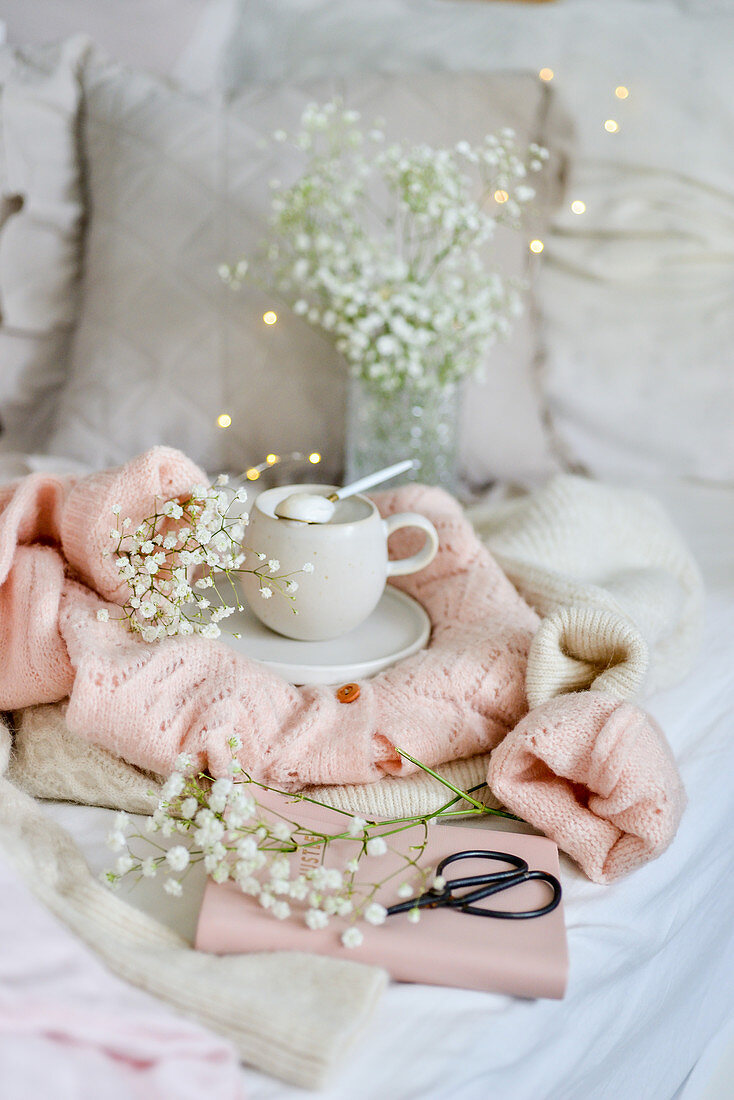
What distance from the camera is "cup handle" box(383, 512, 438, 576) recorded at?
29.2 inches

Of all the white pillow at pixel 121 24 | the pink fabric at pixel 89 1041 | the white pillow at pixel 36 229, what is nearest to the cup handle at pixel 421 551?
the pink fabric at pixel 89 1041

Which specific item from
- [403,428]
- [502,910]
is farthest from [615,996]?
[403,428]

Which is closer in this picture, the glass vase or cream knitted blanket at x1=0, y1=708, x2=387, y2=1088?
cream knitted blanket at x1=0, y1=708, x2=387, y2=1088

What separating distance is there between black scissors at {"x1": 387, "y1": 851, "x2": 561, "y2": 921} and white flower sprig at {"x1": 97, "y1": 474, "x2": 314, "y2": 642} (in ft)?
0.72

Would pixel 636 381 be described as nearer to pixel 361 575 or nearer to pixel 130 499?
pixel 361 575

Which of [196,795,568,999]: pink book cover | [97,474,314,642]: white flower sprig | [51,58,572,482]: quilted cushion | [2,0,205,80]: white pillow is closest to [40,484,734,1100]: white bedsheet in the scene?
[196,795,568,999]: pink book cover

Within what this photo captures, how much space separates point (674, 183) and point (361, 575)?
2.68ft

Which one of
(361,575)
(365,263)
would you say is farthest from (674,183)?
(361,575)

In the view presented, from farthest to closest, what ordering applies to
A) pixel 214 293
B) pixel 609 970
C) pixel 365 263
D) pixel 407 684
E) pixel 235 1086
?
1. pixel 214 293
2. pixel 365 263
3. pixel 407 684
4. pixel 609 970
5. pixel 235 1086

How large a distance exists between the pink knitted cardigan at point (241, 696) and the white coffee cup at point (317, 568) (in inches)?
2.5

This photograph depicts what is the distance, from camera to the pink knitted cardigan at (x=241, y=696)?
22.0 inches

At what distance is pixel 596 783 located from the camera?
547mm

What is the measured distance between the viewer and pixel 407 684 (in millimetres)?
635

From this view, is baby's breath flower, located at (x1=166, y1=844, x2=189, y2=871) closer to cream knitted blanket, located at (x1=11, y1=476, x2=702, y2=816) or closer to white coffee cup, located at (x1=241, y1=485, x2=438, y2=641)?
cream knitted blanket, located at (x1=11, y1=476, x2=702, y2=816)
